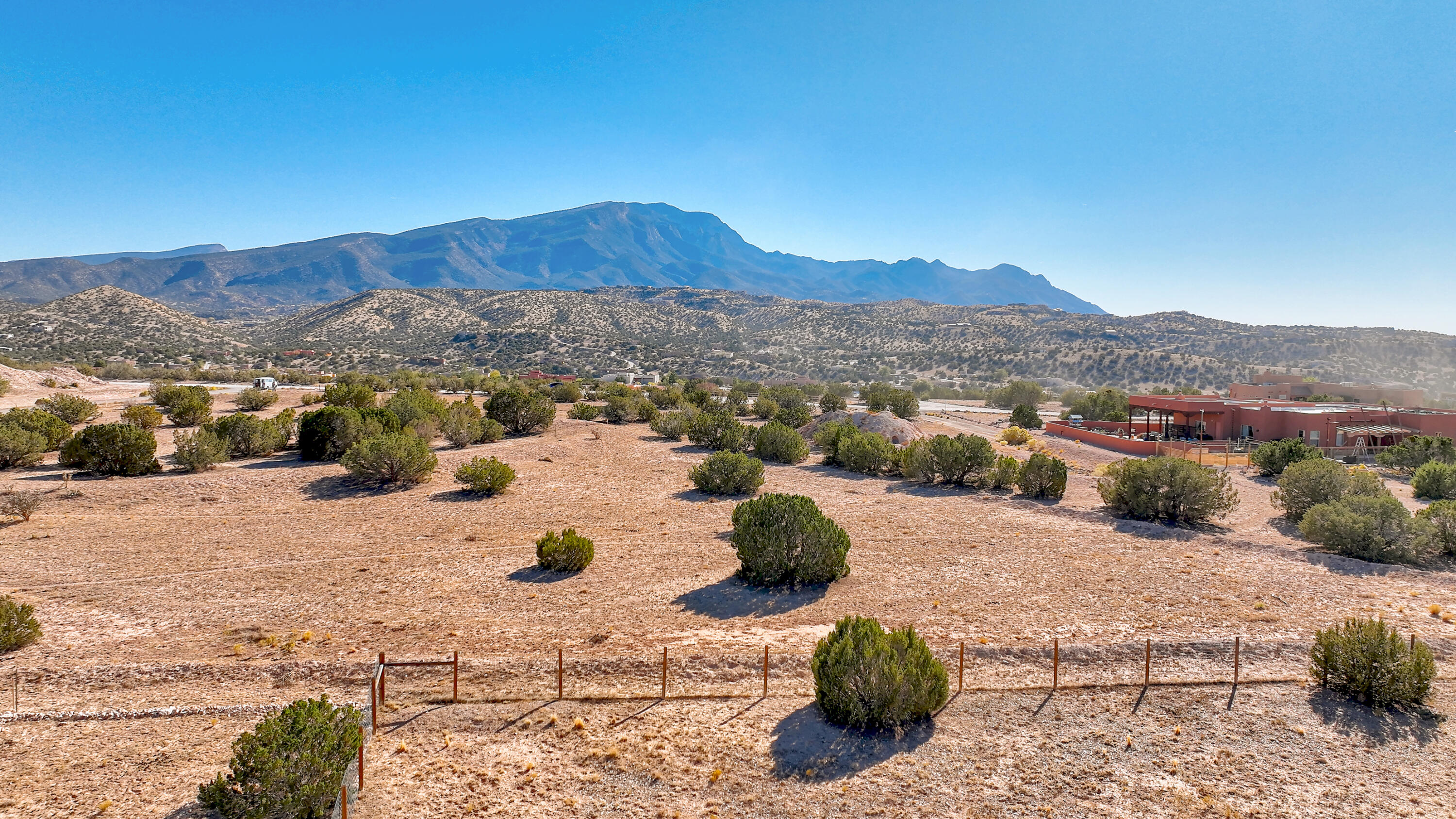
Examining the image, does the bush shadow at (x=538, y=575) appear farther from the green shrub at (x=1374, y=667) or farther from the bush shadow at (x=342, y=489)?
the green shrub at (x=1374, y=667)

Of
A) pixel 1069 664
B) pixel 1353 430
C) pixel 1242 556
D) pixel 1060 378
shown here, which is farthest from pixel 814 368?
pixel 1069 664

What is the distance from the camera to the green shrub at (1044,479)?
18.0 m

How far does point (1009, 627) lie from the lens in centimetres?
910

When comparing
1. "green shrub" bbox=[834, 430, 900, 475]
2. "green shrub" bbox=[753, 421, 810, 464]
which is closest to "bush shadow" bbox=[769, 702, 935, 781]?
"green shrub" bbox=[834, 430, 900, 475]

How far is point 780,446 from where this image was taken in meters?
23.2

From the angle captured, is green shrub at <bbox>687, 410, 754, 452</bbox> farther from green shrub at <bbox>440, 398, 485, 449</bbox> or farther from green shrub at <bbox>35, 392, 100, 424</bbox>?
green shrub at <bbox>35, 392, 100, 424</bbox>

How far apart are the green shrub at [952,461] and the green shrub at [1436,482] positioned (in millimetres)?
11470

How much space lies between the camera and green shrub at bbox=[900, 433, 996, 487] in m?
19.3

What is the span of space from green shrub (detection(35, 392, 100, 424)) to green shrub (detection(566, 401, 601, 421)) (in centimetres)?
1731

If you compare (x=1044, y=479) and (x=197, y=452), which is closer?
(x=197, y=452)

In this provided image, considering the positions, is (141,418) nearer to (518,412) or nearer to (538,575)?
(518,412)

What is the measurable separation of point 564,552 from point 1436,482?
23293mm

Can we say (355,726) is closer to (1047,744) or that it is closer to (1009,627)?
(1047,744)

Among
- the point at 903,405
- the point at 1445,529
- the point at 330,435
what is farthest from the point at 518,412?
the point at 1445,529
